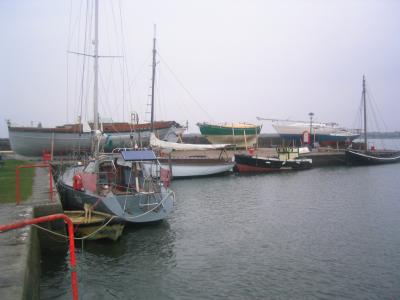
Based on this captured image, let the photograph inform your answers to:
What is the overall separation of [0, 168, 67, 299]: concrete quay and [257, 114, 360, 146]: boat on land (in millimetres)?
60041

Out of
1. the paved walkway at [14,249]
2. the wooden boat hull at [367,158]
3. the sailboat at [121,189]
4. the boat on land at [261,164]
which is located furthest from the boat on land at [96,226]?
the wooden boat hull at [367,158]

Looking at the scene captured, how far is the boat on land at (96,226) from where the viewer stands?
14.4 m

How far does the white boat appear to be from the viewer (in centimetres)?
7162

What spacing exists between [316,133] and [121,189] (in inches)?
2332

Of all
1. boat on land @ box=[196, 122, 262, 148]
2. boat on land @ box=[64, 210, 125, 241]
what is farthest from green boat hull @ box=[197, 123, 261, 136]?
boat on land @ box=[64, 210, 125, 241]

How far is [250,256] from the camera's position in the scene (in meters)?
13.6

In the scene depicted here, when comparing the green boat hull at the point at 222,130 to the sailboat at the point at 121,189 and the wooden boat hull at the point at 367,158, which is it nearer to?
the wooden boat hull at the point at 367,158

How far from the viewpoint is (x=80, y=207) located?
17.5 meters

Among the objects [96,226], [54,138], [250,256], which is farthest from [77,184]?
[54,138]

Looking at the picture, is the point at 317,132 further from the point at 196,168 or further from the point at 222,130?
the point at 196,168

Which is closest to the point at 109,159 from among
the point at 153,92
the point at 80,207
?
the point at 80,207

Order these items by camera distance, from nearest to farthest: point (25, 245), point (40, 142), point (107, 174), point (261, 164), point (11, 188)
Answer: point (25, 245) → point (11, 188) → point (107, 174) → point (261, 164) → point (40, 142)

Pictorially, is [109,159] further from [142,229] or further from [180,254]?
[180,254]

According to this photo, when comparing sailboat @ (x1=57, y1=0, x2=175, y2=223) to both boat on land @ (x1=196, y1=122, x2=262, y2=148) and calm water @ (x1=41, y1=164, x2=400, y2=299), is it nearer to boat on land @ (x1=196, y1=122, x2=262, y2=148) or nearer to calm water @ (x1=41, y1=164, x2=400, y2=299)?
calm water @ (x1=41, y1=164, x2=400, y2=299)
